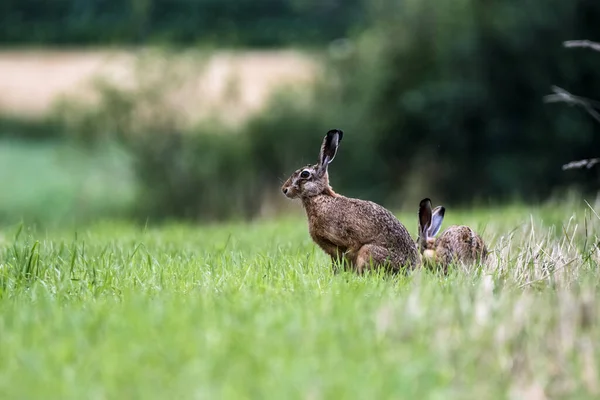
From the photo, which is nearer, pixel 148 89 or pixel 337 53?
pixel 148 89

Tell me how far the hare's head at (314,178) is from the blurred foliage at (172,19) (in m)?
24.5

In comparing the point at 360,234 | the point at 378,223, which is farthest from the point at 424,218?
the point at 360,234

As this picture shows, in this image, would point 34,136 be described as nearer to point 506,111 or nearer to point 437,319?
point 506,111

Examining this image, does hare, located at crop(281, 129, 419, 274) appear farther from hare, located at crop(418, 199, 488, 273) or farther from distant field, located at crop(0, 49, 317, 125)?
distant field, located at crop(0, 49, 317, 125)

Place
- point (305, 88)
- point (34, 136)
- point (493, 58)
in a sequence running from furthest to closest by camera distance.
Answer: point (34, 136)
point (305, 88)
point (493, 58)

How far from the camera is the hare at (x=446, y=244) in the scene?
7.96 meters

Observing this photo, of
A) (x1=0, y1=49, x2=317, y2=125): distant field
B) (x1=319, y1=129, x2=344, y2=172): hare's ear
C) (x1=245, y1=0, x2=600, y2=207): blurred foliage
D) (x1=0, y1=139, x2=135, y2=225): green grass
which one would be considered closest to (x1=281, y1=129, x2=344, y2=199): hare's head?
(x1=319, y1=129, x2=344, y2=172): hare's ear

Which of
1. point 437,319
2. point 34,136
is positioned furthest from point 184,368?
point 34,136

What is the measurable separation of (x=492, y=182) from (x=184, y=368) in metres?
20.2

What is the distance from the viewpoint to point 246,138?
26.9 meters

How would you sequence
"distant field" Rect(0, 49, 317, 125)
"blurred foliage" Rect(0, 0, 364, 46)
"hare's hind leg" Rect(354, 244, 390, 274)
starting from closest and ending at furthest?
"hare's hind leg" Rect(354, 244, 390, 274) → "distant field" Rect(0, 49, 317, 125) → "blurred foliage" Rect(0, 0, 364, 46)

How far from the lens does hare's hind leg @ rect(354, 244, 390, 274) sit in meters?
7.10

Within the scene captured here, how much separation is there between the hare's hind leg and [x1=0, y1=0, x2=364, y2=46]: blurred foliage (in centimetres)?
2544

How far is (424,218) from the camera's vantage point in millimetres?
8305
